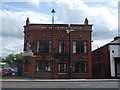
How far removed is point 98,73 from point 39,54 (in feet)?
45.0

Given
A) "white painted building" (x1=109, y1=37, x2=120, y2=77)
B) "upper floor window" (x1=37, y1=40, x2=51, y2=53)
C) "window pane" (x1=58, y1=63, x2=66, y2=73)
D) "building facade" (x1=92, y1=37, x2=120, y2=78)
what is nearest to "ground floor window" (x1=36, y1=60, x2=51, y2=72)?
"window pane" (x1=58, y1=63, x2=66, y2=73)

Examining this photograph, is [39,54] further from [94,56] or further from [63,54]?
[94,56]

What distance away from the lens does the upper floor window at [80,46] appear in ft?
112

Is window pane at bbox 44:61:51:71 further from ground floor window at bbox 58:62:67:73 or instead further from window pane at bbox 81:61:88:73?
window pane at bbox 81:61:88:73

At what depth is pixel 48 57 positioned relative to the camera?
33.3m

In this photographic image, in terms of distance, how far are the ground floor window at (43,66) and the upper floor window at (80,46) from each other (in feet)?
17.6

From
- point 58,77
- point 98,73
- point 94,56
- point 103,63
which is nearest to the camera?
point 58,77

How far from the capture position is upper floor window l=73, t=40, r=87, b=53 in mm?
34000

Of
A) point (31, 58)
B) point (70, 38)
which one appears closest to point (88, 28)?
point (70, 38)

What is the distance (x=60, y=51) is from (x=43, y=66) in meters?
3.95

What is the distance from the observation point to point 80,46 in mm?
34000

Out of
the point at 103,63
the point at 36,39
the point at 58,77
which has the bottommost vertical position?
the point at 58,77

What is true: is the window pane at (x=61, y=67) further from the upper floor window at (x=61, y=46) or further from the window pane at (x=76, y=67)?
the upper floor window at (x=61, y=46)

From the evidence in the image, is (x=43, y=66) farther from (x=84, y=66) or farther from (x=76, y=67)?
(x=84, y=66)
